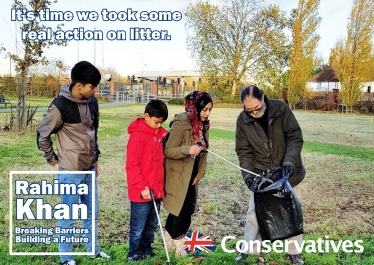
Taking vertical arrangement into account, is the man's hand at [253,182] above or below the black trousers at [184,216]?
above

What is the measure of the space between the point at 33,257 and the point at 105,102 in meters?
1.48

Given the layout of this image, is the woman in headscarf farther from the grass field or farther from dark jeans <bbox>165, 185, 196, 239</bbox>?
the grass field

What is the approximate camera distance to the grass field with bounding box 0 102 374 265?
245cm

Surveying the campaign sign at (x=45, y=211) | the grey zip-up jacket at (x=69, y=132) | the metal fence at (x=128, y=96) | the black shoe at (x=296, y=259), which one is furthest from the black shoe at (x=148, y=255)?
the metal fence at (x=128, y=96)

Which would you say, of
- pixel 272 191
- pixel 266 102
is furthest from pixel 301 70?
pixel 272 191

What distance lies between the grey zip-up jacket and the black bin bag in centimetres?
96

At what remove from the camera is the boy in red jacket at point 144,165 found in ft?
7.11

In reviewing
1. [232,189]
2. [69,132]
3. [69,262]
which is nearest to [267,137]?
[69,132]

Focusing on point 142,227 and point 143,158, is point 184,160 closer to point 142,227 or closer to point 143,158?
point 143,158

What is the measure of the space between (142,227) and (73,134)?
2.13 ft

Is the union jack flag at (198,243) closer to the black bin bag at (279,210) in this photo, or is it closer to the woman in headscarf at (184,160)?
the woman in headscarf at (184,160)

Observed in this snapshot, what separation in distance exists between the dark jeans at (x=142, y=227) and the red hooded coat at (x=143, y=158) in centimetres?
6

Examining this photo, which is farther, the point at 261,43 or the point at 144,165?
the point at 261,43

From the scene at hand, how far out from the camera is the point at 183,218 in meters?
2.37
